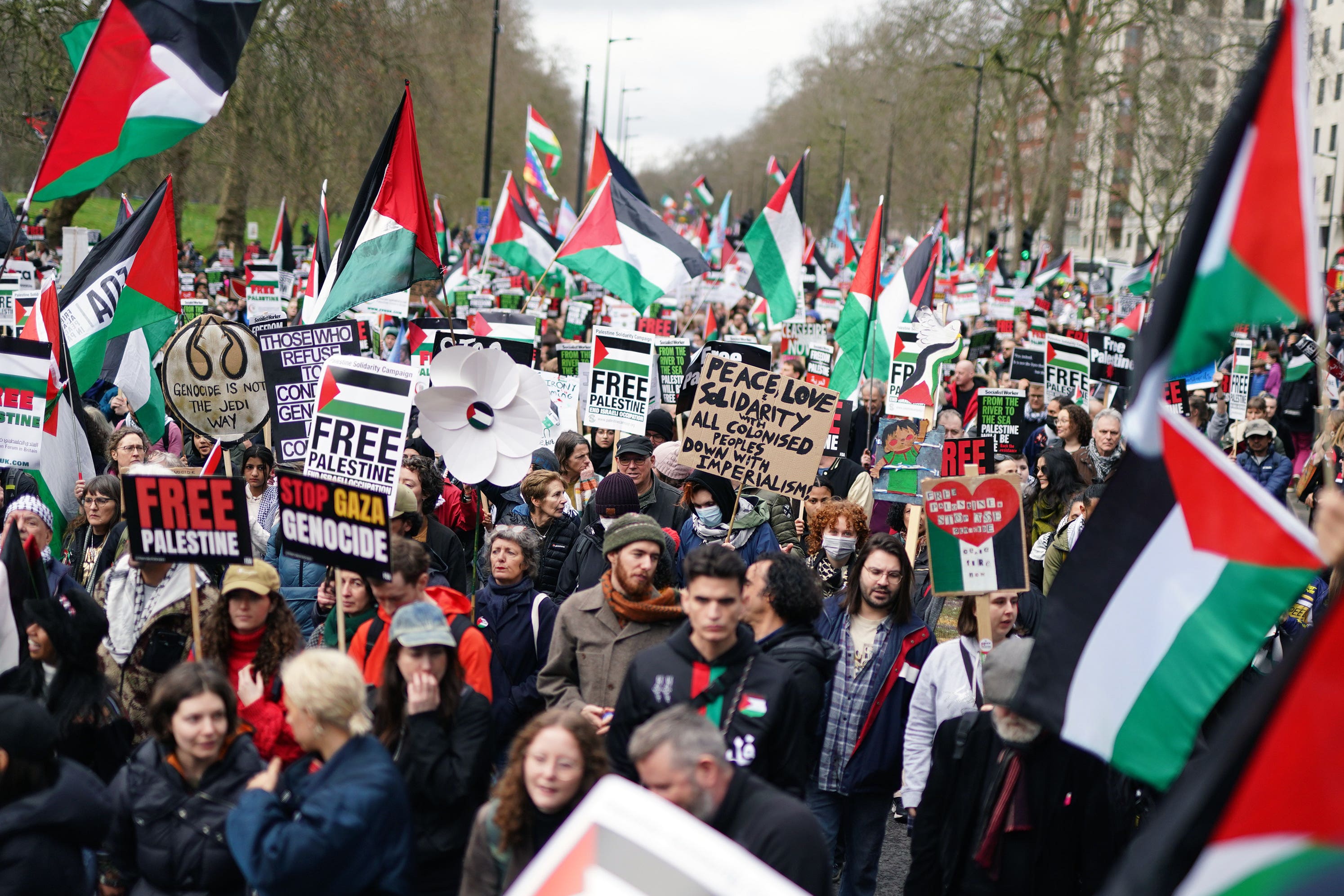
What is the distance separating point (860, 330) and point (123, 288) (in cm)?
571

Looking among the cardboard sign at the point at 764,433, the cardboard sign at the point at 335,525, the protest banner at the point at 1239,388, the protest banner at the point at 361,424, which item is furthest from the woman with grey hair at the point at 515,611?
the protest banner at the point at 1239,388

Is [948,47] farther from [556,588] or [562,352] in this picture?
[556,588]

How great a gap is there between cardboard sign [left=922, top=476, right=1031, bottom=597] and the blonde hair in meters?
2.23

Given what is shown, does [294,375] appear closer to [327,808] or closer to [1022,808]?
[327,808]

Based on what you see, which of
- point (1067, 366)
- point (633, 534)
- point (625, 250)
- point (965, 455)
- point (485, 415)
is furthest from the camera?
point (1067, 366)

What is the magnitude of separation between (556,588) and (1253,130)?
3981 millimetres

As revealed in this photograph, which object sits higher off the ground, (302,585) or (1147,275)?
(1147,275)

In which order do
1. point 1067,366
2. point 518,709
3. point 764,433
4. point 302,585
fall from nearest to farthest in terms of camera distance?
1. point 518,709
2. point 302,585
3. point 764,433
4. point 1067,366

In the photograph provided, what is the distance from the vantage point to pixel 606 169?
1427 centimetres

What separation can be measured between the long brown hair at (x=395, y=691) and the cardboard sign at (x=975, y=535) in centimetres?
179

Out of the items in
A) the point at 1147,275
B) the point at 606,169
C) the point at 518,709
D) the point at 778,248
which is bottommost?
the point at 518,709

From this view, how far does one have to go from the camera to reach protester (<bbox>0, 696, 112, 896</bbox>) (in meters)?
3.45

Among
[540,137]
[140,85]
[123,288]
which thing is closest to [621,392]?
[123,288]

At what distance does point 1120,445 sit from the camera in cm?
934
